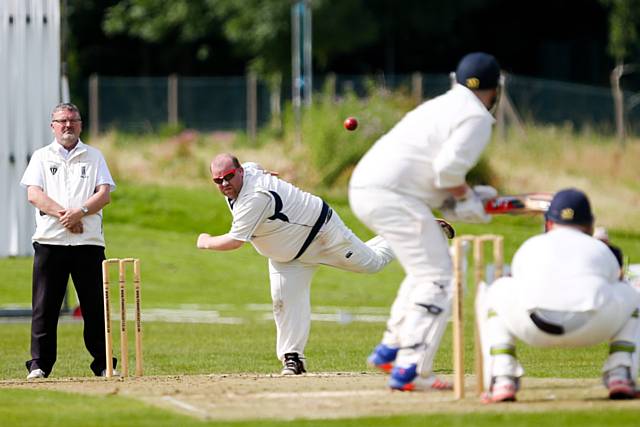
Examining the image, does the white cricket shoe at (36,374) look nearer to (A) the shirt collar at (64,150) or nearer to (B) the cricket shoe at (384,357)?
(A) the shirt collar at (64,150)

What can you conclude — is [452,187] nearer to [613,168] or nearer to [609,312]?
[609,312]

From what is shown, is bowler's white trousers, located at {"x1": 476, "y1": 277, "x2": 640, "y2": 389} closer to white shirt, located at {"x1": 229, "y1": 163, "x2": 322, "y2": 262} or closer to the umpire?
white shirt, located at {"x1": 229, "y1": 163, "x2": 322, "y2": 262}

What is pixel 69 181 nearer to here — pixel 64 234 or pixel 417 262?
pixel 64 234

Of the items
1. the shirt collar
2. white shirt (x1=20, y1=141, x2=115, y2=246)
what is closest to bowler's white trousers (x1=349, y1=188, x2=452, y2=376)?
white shirt (x1=20, y1=141, x2=115, y2=246)

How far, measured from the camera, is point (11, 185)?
56.2 ft

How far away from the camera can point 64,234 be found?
11.5 metres

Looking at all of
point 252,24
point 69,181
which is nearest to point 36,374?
point 69,181

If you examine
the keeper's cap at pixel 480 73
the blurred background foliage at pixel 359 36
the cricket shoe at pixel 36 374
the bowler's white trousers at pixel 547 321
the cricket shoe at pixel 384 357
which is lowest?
the cricket shoe at pixel 36 374

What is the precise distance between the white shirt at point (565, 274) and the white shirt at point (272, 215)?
2908 mm

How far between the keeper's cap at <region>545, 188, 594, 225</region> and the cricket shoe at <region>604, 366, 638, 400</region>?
Answer: 0.92 metres

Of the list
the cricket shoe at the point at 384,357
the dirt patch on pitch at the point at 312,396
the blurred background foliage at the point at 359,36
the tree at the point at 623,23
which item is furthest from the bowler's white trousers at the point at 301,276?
the tree at the point at 623,23

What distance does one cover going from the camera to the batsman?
8.59m

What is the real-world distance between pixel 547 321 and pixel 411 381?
1081 mm

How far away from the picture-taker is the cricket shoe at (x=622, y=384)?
8492 mm
